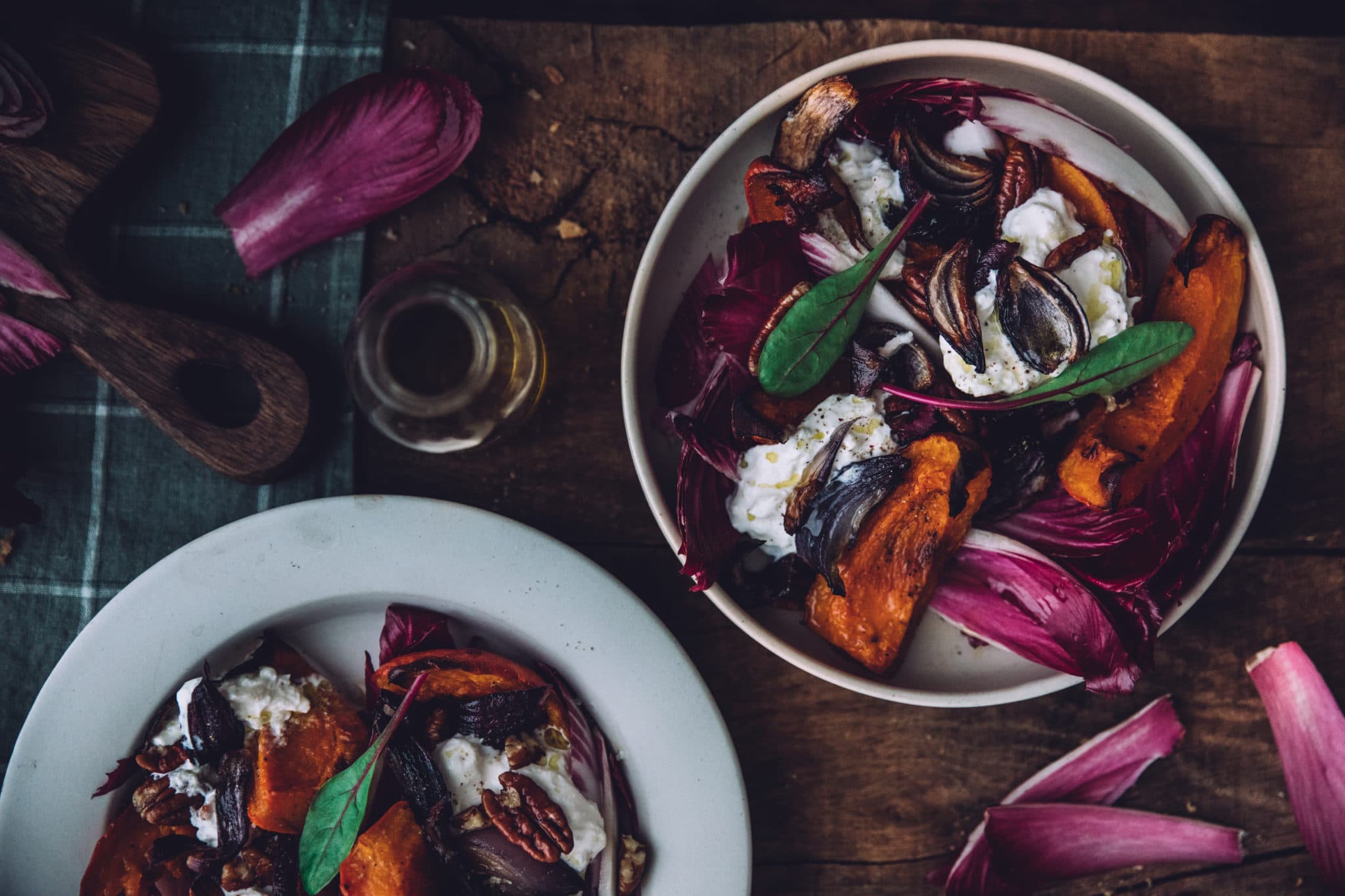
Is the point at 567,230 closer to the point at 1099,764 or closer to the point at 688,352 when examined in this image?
the point at 688,352

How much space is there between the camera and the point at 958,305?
917 millimetres

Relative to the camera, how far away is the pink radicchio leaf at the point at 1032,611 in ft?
3.28

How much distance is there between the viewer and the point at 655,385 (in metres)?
1.07

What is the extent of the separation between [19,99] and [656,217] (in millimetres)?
804

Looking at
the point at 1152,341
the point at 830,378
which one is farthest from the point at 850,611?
Result: the point at 1152,341

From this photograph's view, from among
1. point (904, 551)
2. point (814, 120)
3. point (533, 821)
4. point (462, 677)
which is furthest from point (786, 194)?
point (533, 821)

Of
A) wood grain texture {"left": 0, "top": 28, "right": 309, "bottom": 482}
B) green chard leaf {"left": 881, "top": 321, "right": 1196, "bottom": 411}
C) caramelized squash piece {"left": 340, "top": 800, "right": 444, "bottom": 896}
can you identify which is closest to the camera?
green chard leaf {"left": 881, "top": 321, "right": 1196, "bottom": 411}

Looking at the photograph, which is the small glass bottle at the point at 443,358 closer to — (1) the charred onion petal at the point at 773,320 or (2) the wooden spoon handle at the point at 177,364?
(2) the wooden spoon handle at the point at 177,364

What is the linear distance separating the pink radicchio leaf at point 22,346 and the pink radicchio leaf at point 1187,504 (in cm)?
135

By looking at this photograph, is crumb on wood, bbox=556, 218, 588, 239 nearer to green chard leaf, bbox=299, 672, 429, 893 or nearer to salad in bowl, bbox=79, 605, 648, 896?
salad in bowl, bbox=79, 605, 648, 896

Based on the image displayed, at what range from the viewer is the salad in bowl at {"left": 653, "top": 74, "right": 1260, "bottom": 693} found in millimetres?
932

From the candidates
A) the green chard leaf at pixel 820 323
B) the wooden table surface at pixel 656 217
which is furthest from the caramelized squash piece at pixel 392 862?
the green chard leaf at pixel 820 323

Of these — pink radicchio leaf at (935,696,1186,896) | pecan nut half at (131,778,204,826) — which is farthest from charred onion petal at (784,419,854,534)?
pecan nut half at (131,778,204,826)

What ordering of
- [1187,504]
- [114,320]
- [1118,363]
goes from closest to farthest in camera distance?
1. [1118,363]
2. [1187,504]
3. [114,320]
